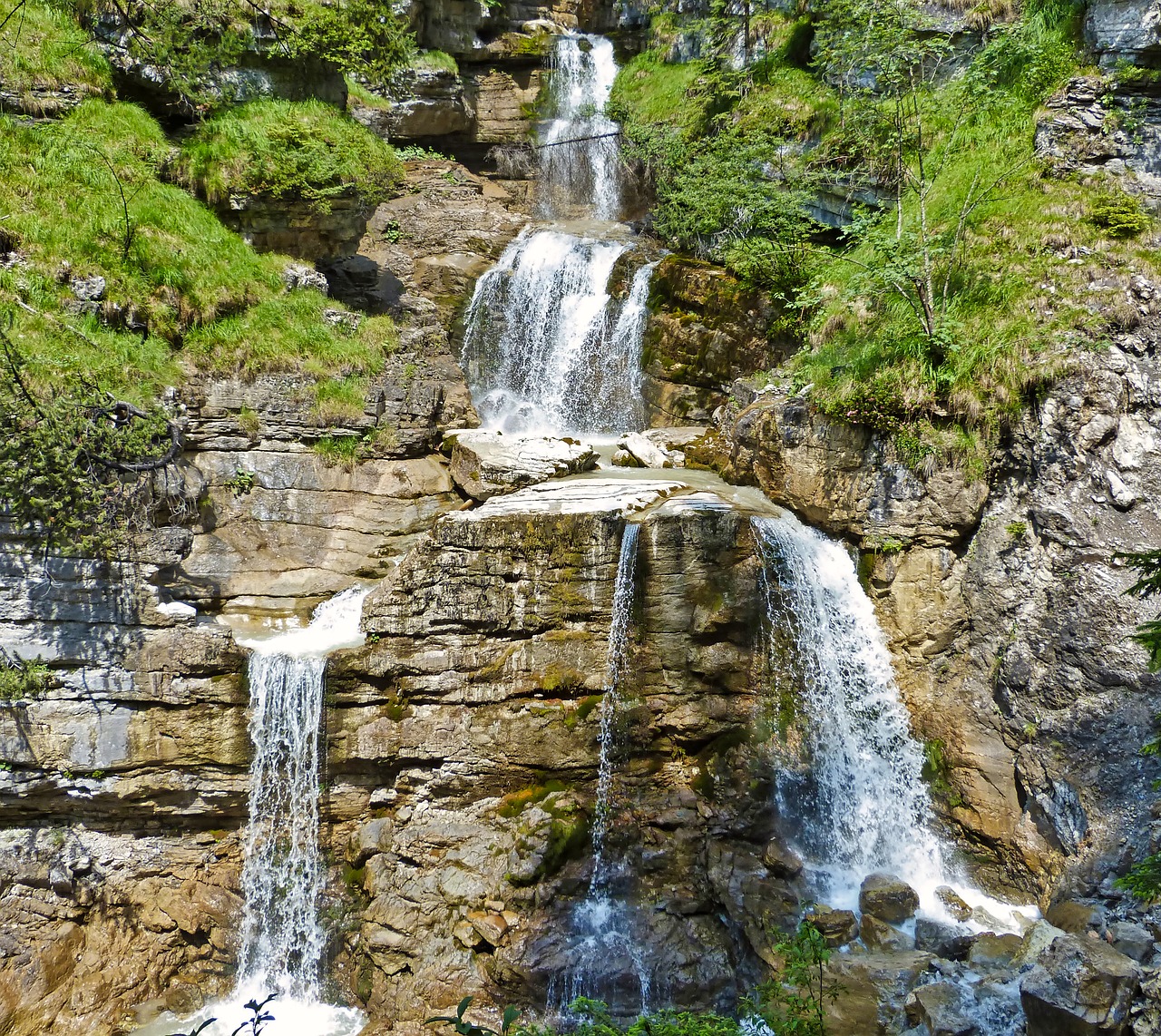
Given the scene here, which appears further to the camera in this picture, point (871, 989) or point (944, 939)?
point (944, 939)

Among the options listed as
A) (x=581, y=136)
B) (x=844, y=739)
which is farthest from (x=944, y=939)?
(x=581, y=136)

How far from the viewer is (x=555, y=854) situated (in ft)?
30.1

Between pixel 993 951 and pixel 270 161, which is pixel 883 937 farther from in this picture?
pixel 270 161

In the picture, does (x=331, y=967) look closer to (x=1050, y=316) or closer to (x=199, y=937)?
(x=199, y=937)

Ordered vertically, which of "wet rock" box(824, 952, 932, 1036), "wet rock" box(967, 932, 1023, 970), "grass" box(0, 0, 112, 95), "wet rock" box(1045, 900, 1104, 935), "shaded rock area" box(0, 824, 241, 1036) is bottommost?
"shaded rock area" box(0, 824, 241, 1036)

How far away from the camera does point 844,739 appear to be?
9.91 meters

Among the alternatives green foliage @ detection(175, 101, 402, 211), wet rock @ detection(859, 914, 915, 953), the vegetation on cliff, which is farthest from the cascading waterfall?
green foliage @ detection(175, 101, 402, 211)

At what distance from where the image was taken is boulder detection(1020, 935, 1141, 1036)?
589 centimetres

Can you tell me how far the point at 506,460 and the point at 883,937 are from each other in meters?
7.23

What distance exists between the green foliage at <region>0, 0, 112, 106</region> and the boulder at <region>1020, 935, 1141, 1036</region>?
52.0 ft

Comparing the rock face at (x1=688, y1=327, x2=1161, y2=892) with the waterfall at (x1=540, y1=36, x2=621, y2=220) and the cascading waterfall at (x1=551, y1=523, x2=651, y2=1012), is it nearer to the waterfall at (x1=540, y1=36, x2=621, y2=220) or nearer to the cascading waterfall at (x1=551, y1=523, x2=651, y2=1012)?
the cascading waterfall at (x1=551, y1=523, x2=651, y2=1012)

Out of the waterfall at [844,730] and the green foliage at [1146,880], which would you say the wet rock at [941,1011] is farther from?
the green foliage at [1146,880]

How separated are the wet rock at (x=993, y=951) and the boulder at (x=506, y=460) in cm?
725

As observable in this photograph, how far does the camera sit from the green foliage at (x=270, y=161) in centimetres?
1289
